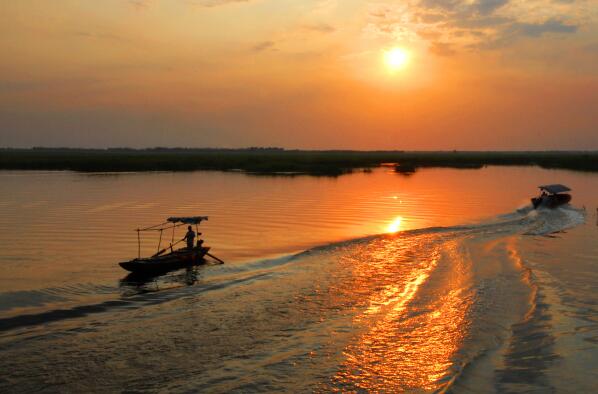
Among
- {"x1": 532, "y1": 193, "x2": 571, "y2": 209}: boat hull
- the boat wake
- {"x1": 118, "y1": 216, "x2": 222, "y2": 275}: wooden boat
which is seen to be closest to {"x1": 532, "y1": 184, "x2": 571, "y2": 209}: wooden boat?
{"x1": 532, "y1": 193, "x2": 571, "y2": 209}: boat hull

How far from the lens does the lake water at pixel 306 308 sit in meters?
11.7

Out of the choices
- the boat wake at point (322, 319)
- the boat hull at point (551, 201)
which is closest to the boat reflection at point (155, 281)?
the boat wake at point (322, 319)

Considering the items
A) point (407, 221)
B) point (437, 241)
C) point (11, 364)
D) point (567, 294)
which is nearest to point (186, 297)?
point (11, 364)

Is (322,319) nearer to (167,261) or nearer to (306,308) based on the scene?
(306,308)

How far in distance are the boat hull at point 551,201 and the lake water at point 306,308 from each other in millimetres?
9655

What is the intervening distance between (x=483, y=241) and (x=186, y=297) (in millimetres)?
18083

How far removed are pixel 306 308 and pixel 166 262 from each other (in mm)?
7566

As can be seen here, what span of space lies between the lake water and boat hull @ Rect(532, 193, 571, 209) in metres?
9.66

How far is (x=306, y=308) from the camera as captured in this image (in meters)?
16.6

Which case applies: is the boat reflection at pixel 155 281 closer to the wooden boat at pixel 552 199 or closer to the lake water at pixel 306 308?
the lake water at pixel 306 308

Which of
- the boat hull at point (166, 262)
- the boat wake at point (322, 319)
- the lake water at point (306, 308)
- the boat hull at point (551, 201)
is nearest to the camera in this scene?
the lake water at point (306, 308)

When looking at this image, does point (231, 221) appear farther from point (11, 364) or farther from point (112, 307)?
point (11, 364)

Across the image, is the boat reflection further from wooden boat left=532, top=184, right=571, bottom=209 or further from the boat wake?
wooden boat left=532, top=184, right=571, bottom=209

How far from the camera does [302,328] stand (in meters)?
14.7
